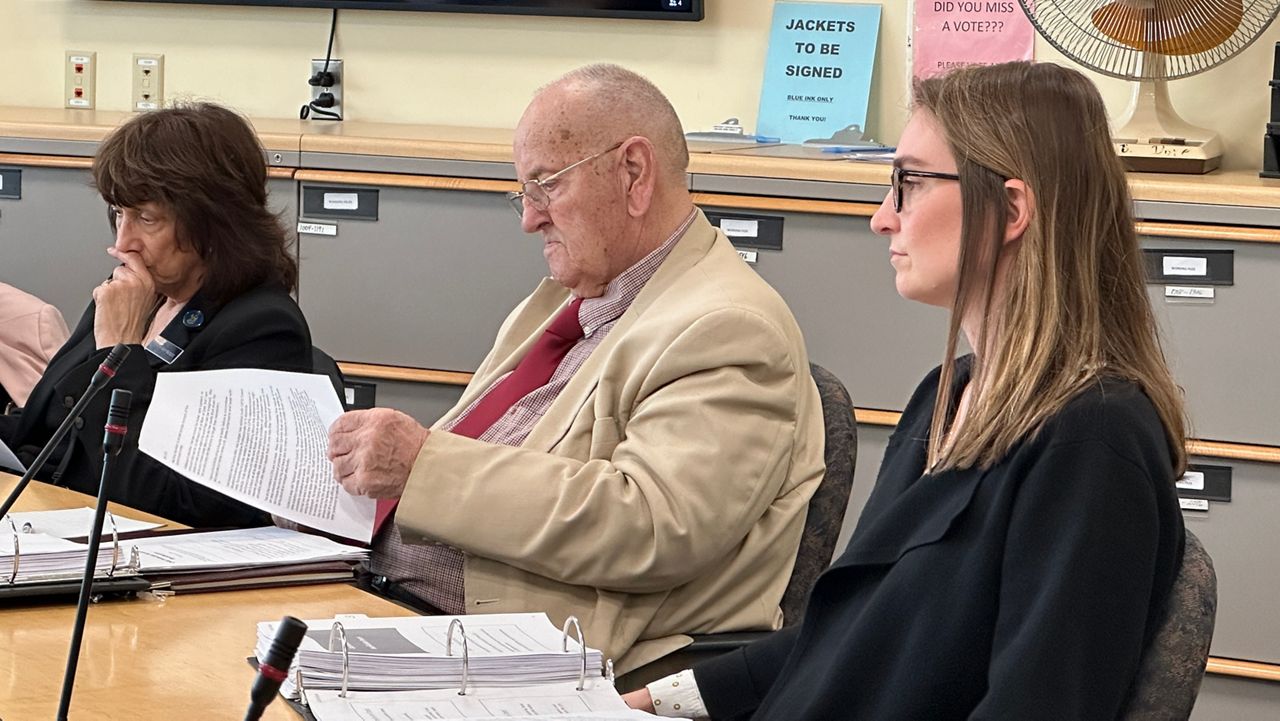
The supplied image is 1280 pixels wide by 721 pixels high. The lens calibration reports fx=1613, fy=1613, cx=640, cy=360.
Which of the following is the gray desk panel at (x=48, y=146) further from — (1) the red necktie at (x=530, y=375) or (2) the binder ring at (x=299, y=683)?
(2) the binder ring at (x=299, y=683)

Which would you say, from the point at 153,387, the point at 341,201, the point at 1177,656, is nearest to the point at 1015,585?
the point at 1177,656

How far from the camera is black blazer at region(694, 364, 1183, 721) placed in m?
1.22

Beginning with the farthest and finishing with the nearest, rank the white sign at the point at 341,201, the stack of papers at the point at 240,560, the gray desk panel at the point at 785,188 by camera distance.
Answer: the white sign at the point at 341,201 → the gray desk panel at the point at 785,188 → the stack of papers at the point at 240,560

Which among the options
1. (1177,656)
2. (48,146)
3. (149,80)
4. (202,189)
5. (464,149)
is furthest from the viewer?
(149,80)

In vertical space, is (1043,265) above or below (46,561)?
above

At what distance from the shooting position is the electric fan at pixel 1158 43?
2.82 metres

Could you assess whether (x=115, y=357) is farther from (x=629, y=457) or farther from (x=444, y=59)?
(x=444, y=59)

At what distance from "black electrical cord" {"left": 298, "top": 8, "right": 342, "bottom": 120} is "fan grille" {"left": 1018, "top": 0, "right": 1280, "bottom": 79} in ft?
5.72

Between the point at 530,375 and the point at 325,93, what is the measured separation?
196cm

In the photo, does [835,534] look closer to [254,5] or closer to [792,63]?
[792,63]

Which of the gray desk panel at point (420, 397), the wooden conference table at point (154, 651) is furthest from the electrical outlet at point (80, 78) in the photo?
the wooden conference table at point (154, 651)

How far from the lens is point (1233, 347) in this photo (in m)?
2.68

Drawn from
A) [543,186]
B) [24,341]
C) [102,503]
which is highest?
[543,186]

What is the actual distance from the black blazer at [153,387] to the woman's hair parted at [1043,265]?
112 centimetres
